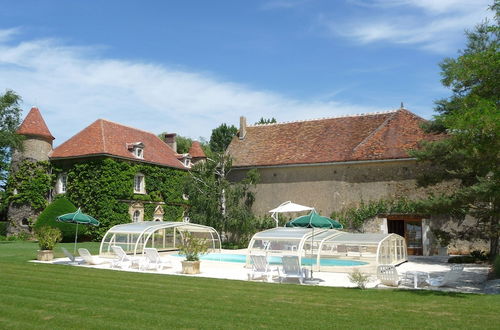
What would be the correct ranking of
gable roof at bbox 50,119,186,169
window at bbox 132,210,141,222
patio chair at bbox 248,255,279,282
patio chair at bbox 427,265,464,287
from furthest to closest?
window at bbox 132,210,141,222, gable roof at bbox 50,119,186,169, patio chair at bbox 248,255,279,282, patio chair at bbox 427,265,464,287

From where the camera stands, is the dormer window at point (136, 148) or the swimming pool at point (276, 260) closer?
the swimming pool at point (276, 260)

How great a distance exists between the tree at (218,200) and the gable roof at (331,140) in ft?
9.68

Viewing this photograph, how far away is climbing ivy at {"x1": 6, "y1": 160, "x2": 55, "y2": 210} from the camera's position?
108 feet

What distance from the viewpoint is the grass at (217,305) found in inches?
311

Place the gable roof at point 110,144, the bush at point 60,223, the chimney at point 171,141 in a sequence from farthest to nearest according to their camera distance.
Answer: the chimney at point 171,141, the gable roof at point 110,144, the bush at point 60,223

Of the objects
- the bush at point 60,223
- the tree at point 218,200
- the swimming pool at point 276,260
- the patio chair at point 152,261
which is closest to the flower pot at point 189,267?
the patio chair at point 152,261

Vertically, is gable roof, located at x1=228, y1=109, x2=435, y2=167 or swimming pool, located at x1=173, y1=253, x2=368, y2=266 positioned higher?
gable roof, located at x1=228, y1=109, x2=435, y2=167

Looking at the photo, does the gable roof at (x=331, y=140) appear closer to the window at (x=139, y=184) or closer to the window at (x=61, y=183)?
the window at (x=139, y=184)

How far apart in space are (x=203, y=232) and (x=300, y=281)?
38.2ft

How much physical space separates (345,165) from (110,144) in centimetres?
1693

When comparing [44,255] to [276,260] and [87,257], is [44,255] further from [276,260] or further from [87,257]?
[276,260]

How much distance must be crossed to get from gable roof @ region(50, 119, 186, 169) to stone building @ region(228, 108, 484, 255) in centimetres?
683

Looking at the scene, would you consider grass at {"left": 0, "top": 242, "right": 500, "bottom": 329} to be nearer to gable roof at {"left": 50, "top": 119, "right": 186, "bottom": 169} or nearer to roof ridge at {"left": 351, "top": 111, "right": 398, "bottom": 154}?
roof ridge at {"left": 351, "top": 111, "right": 398, "bottom": 154}

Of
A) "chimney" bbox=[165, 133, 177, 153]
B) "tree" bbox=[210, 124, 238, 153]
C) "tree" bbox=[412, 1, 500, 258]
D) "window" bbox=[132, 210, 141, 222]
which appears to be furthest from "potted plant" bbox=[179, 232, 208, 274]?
"tree" bbox=[210, 124, 238, 153]
